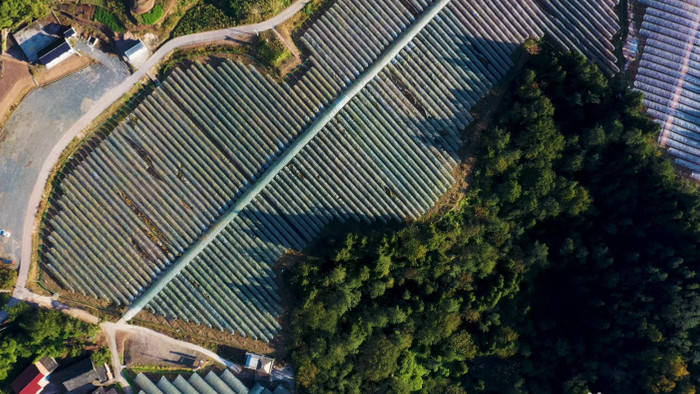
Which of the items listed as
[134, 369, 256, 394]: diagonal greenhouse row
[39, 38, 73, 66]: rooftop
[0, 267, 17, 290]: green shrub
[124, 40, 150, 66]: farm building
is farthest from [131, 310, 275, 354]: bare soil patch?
[39, 38, 73, 66]: rooftop

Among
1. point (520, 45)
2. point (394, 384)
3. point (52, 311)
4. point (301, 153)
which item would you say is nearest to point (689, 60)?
point (520, 45)

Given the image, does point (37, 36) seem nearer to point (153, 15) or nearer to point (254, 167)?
point (153, 15)

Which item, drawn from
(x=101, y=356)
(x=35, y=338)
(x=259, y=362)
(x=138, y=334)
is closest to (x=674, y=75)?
(x=259, y=362)

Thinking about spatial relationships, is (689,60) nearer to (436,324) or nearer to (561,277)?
(561,277)

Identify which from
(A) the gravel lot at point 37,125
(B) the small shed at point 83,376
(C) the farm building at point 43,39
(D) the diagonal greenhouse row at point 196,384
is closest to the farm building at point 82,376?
(B) the small shed at point 83,376

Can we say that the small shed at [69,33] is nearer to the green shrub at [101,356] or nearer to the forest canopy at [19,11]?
the forest canopy at [19,11]

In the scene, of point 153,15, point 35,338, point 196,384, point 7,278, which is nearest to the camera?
point 35,338
